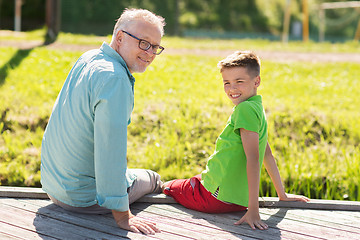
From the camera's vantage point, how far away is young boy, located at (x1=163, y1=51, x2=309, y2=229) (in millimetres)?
2691

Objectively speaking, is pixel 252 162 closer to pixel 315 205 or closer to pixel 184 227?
pixel 184 227

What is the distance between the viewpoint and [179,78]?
283 inches

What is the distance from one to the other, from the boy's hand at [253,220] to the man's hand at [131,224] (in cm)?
54

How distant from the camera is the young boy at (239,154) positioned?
269cm

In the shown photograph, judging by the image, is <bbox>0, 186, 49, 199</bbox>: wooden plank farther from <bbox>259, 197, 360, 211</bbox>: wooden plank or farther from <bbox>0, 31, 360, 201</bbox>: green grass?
<bbox>259, 197, 360, 211</bbox>: wooden plank

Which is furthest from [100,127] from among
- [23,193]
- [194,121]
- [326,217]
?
[194,121]

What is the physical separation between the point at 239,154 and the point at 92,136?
2.98 feet

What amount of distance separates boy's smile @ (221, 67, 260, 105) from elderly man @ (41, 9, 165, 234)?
1.52ft

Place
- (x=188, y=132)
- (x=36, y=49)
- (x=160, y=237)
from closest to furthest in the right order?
(x=160, y=237) < (x=188, y=132) < (x=36, y=49)

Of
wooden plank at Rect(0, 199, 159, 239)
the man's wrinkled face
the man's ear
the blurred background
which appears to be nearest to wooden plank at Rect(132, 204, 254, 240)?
wooden plank at Rect(0, 199, 159, 239)

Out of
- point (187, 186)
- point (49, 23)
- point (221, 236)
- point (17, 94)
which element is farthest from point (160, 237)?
point (49, 23)

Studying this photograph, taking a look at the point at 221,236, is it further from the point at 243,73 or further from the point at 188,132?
the point at 188,132

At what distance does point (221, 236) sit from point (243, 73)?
0.98 meters

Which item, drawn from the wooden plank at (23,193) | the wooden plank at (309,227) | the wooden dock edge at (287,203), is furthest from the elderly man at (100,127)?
the wooden plank at (309,227)
